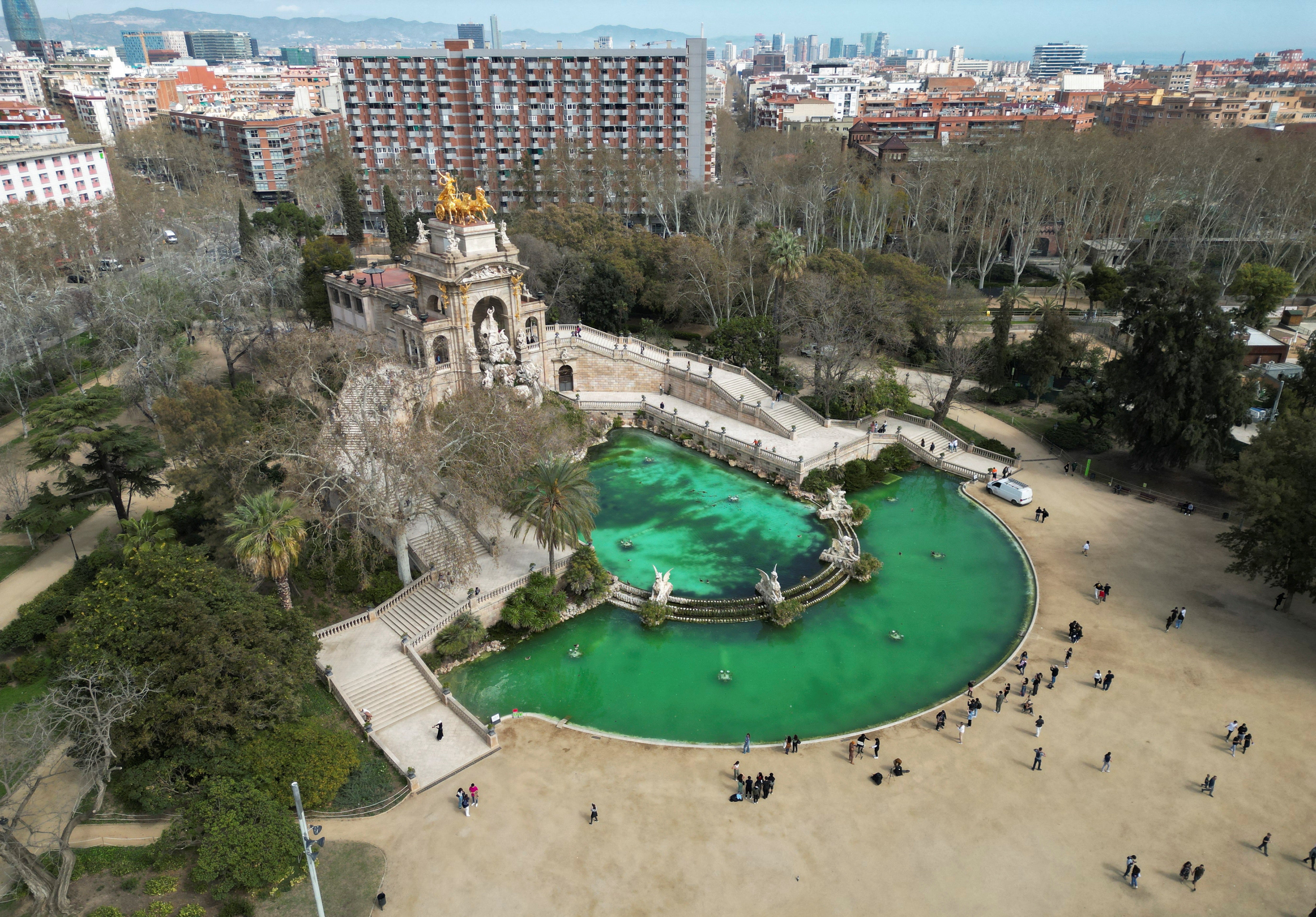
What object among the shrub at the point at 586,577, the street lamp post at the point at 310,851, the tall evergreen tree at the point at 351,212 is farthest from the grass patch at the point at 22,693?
the tall evergreen tree at the point at 351,212

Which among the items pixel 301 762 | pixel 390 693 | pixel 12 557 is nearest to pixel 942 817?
pixel 390 693

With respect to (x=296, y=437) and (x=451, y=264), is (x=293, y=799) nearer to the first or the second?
(x=296, y=437)

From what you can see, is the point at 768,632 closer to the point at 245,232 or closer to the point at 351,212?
the point at 245,232

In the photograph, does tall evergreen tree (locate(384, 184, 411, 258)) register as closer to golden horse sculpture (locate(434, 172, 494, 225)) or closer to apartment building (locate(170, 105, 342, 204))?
golden horse sculpture (locate(434, 172, 494, 225))

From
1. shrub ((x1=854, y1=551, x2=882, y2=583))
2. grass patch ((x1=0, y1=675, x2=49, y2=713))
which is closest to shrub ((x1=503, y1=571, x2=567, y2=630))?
shrub ((x1=854, y1=551, x2=882, y2=583))

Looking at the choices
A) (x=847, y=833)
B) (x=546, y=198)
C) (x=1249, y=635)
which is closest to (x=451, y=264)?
(x=847, y=833)
